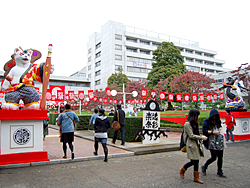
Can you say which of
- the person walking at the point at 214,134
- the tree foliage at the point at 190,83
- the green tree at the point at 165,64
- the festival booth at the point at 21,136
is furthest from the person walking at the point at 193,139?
the green tree at the point at 165,64

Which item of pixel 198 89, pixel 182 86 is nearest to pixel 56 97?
pixel 182 86

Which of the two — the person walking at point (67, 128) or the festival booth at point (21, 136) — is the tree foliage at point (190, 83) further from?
the festival booth at point (21, 136)

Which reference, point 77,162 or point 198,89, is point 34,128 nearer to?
point 77,162

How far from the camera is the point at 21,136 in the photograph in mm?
6414

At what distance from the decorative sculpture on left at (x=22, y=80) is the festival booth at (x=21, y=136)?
0.36m

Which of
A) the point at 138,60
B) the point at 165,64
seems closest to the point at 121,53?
the point at 138,60

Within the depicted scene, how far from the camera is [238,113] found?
11.8 metres

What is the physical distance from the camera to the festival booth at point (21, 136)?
6.21 m

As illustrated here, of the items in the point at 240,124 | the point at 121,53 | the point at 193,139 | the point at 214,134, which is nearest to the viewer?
the point at 193,139

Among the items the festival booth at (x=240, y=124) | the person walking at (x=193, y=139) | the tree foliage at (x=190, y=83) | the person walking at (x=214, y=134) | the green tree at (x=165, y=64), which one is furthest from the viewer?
the green tree at (x=165, y=64)

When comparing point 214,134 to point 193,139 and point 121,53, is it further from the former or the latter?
point 121,53

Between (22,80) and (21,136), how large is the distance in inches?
71.4

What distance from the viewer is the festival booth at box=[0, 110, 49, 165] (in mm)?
6207

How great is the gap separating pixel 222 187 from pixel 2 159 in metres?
5.92
